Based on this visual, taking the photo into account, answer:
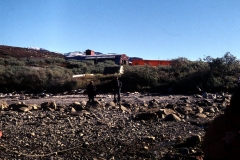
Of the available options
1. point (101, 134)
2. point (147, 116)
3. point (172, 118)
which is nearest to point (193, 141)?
point (101, 134)

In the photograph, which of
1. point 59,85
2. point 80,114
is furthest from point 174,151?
point 59,85

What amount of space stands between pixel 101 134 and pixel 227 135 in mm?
8031

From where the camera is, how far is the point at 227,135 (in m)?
3.48

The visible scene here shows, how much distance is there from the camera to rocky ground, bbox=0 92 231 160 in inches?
357

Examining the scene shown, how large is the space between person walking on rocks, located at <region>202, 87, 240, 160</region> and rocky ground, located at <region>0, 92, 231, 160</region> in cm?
452

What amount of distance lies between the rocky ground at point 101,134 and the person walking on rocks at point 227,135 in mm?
4517

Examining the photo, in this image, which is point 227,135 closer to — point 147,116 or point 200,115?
point 147,116

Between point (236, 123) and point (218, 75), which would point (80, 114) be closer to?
point (236, 123)

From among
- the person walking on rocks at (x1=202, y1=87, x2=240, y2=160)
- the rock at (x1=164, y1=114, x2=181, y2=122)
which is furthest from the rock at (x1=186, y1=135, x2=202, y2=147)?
the person walking on rocks at (x1=202, y1=87, x2=240, y2=160)

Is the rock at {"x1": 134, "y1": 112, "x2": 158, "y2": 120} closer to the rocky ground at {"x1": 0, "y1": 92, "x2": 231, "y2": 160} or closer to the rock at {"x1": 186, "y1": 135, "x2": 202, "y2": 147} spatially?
the rocky ground at {"x1": 0, "y1": 92, "x2": 231, "y2": 160}

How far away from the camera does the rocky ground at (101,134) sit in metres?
9.07

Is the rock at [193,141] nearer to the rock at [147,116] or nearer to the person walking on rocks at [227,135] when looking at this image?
the rock at [147,116]

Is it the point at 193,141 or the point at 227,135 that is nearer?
the point at 227,135

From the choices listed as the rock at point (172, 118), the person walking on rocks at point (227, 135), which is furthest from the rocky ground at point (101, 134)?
the person walking on rocks at point (227, 135)
